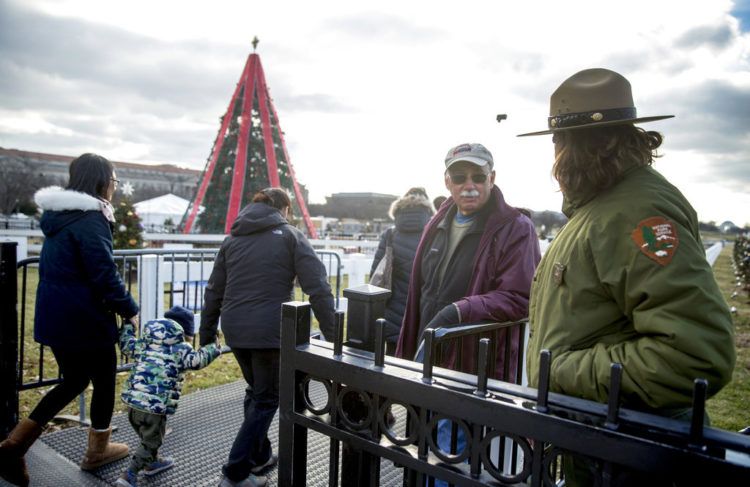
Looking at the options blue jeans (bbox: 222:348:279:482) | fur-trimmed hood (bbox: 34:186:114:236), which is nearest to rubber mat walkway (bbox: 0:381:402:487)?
blue jeans (bbox: 222:348:279:482)

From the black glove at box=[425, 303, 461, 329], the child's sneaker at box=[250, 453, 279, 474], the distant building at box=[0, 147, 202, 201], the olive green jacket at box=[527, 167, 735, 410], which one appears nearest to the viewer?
the olive green jacket at box=[527, 167, 735, 410]

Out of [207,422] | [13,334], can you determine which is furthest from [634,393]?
[13,334]

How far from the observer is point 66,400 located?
307cm

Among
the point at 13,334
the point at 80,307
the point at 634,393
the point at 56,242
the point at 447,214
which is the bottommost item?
the point at 13,334

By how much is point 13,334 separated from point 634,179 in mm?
3983

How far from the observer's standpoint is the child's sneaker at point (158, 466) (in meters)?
3.12

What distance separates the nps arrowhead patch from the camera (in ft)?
3.85

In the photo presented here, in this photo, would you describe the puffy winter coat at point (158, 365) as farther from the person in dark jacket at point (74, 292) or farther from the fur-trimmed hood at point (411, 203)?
the fur-trimmed hood at point (411, 203)

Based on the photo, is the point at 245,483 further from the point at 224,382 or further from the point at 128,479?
the point at 224,382

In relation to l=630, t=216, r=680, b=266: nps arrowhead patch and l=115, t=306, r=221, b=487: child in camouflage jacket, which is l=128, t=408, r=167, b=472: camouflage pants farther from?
l=630, t=216, r=680, b=266: nps arrowhead patch

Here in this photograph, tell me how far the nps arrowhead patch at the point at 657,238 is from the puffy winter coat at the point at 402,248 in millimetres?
2586

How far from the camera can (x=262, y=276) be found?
Result: 313 cm

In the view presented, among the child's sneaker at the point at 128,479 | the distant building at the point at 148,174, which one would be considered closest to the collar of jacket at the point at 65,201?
the child's sneaker at the point at 128,479

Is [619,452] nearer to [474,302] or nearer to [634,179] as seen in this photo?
[634,179]
